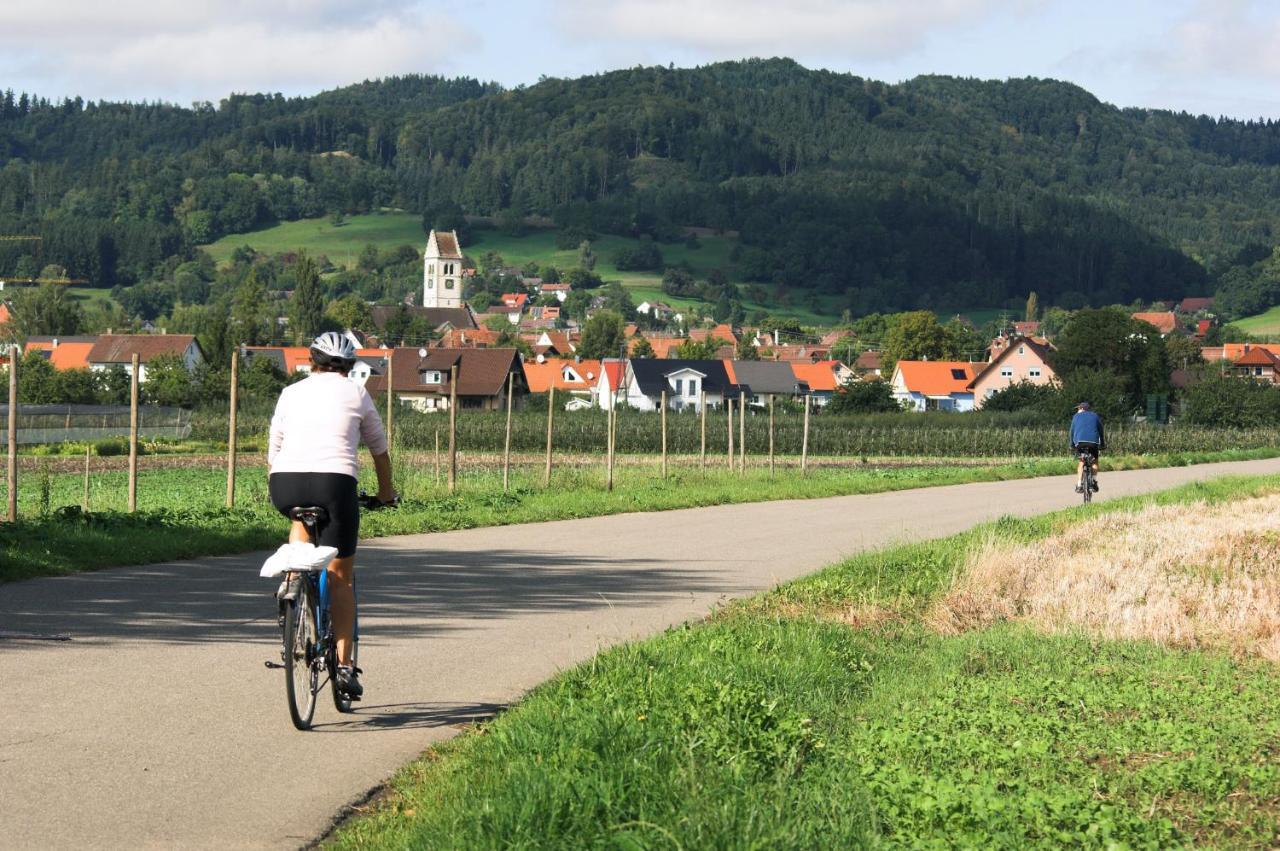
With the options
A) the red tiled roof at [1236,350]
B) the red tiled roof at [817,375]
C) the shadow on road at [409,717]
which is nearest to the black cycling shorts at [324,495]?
the shadow on road at [409,717]

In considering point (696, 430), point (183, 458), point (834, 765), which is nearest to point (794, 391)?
point (696, 430)

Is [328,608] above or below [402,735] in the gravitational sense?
above

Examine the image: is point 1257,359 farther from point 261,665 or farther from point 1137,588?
point 261,665

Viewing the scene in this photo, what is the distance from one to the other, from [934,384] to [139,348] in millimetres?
66182

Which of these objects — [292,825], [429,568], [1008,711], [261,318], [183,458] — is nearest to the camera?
[292,825]

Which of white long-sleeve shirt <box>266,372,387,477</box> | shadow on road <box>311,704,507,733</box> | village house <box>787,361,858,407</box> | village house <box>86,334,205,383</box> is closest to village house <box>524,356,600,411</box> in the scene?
village house <box>787,361,858,407</box>

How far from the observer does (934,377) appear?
476 ft

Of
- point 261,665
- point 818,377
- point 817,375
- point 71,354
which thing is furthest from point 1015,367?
point 261,665

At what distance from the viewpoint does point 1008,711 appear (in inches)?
321

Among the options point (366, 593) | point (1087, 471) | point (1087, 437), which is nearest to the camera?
point (366, 593)

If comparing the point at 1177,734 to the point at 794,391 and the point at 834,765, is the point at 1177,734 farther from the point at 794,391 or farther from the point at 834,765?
the point at 794,391

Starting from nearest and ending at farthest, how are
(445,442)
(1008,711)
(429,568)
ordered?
(1008,711) < (429,568) < (445,442)

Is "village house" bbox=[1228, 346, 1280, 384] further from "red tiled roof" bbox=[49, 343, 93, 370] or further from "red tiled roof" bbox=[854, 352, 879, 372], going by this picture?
"red tiled roof" bbox=[49, 343, 93, 370]

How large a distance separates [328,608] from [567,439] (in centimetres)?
6246
